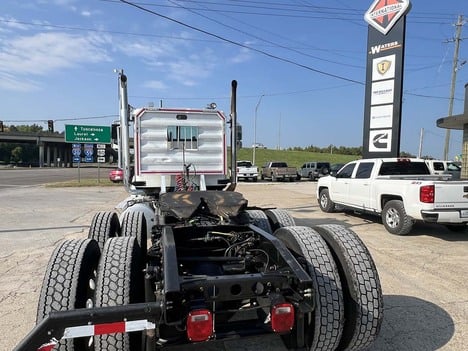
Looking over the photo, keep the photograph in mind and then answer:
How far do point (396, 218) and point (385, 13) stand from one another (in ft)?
29.2

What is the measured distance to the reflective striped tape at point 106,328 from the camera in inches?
83.4

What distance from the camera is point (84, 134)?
106ft

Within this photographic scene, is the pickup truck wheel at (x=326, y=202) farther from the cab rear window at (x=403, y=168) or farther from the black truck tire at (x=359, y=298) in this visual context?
the black truck tire at (x=359, y=298)

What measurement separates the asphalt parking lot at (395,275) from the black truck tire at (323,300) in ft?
2.65

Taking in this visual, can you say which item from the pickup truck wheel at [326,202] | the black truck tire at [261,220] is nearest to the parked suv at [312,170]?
the pickup truck wheel at [326,202]

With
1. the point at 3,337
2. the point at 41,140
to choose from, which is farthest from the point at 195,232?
the point at 41,140

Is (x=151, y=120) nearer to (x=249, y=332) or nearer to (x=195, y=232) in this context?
(x=195, y=232)

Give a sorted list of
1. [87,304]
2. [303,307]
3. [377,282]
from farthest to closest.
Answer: [377,282], [87,304], [303,307]

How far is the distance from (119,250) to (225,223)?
142cm

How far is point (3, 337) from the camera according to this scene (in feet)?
11.8

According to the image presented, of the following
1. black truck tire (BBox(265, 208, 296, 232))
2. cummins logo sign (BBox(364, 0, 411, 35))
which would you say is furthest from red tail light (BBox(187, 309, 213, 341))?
cummins logo sign (BBox(364, 0, 411, 35))

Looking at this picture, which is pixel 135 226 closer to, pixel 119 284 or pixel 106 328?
pixel 119 284

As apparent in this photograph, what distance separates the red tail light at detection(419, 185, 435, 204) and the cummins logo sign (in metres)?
8.33

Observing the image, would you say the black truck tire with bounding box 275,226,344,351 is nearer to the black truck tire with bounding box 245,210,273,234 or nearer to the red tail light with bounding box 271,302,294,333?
the red tail light with bounding box 271,302,294,333
